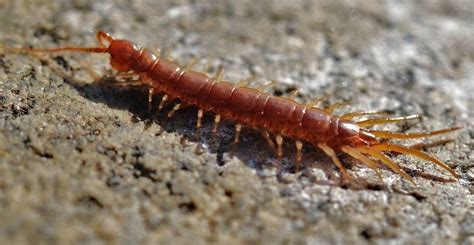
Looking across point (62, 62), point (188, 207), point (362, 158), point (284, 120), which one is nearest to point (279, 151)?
point (284, 120)

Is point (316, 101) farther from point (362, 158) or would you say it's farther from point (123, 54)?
point (123, 54)

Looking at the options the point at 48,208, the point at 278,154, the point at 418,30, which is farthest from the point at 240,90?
the point at 418,30

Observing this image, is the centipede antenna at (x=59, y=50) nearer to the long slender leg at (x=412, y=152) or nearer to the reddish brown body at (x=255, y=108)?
the reddish brown body at (x=255, y=108)

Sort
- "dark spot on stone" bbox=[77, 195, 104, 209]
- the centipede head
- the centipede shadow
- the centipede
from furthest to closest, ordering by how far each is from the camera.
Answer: the centipede head, the centipede, the centipede shadow, "dark spot on stone" bbox=[77, 195, 104, 209]

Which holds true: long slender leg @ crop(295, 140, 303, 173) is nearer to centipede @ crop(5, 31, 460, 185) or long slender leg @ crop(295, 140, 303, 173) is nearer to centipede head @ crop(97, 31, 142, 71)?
centipede @ crop(5, 31, 460, 185)

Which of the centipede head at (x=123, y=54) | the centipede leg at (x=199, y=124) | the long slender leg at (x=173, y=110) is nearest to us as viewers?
the centipede leg at (x=199, y=124)

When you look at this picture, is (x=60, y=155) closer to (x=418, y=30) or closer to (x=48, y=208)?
(x=48, y=208)

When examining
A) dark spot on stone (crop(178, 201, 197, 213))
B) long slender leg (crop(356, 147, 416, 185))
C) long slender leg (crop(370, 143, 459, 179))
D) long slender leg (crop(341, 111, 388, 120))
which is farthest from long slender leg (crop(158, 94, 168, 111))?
long slender leg (crop(370, 143, 459, 179))

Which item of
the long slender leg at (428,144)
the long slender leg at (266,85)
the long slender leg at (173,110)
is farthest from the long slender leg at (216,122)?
the long slender leg at (428,144)
